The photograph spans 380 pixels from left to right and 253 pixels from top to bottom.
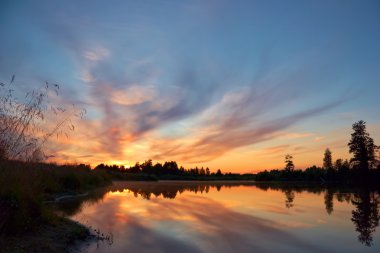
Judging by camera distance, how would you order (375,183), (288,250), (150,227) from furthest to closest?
1. (375,183)
2. (150,227)
3. (288,250)

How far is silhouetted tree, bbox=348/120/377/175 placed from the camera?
191 ft

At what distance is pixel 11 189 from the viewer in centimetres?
810

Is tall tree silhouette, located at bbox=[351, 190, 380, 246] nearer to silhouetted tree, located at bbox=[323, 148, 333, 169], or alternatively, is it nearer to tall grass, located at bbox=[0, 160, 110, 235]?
tall grass, located at bbox=[0, 160, 110, 235]

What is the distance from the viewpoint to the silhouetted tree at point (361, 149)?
58.2m

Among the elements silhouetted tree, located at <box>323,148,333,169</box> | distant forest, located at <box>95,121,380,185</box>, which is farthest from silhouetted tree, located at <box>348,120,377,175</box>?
silhouetted tree, located at <box>323,148,333,169</box>

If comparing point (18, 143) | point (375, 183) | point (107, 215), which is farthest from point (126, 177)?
point (18, 143)

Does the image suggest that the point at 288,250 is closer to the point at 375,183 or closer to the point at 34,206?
the point at 34,206

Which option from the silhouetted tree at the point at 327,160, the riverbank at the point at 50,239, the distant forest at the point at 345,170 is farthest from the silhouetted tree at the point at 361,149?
the riverbank at the point at 50,239

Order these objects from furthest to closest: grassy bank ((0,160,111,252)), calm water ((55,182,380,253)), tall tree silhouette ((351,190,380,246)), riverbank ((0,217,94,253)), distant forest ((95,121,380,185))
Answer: distant forest ((95,121,380,185)) → tall tree silhouette ((351,190,380,246)) → calm water ((55,182,380,253)) → grassy bank ((0,160,111,252)) → riverbank ((0,217,94,253))

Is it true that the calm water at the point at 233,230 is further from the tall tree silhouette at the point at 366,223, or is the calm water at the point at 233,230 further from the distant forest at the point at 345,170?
the distant forest at the point at 345,170

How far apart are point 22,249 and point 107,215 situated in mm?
8115

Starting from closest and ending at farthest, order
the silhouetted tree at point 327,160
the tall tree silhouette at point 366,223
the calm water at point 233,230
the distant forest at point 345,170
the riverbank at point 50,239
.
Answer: the riverbank at point 50,239 < the calm water at point 233,230 < the tall tree silhouette at point 366,223 < the distant forest at point 345,170 < the silhouetted tree at point 327,160

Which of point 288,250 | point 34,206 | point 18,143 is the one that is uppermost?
point 18,143

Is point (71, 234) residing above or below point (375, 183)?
below
